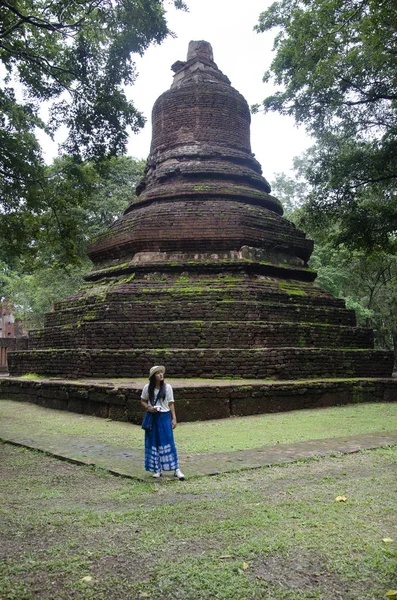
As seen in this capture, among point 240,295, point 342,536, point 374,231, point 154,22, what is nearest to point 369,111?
point 374,231

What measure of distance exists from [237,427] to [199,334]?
3456 millimetres

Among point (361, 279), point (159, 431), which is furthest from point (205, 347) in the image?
point (361, 279)

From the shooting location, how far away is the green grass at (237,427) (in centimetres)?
621

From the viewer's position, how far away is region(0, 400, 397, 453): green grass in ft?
20.4

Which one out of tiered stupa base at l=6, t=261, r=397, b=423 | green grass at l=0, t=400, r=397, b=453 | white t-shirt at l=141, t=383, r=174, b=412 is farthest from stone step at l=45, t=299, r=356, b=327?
white t-shirt at l=141, t=383, r=174, b=412

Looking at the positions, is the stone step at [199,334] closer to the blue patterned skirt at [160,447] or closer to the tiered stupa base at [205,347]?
the tiered stupa base at [205,347]

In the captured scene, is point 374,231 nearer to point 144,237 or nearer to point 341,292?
point 144,237

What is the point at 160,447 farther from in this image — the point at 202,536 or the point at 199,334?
the point at 199,334

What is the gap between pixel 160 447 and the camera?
4586 mm

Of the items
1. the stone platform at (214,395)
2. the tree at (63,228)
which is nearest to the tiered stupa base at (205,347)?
the stone platform at (214,395)

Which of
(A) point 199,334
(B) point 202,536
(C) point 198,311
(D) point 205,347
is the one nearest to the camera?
(B) point 202,536

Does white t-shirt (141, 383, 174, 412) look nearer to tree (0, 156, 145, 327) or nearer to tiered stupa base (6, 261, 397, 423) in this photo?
tiered stupa base (6, 261, 397, 423)

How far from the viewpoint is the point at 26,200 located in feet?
37.3

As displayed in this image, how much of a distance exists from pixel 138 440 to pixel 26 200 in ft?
22.7
